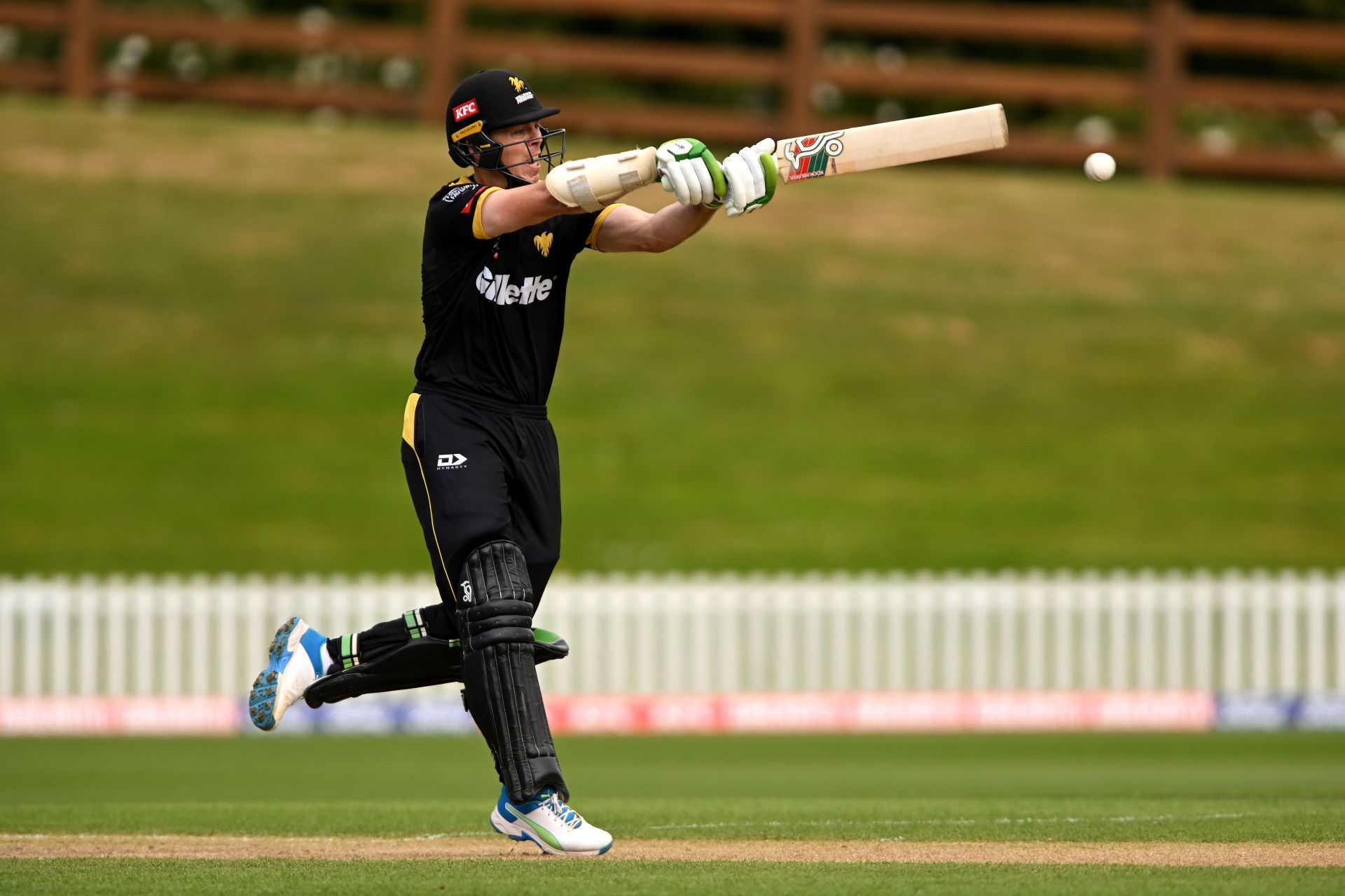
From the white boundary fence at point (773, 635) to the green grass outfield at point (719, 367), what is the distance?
232 centimetres

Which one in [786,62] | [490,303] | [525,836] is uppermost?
[786,62]

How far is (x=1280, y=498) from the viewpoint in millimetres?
16891

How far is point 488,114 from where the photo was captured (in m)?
5.06

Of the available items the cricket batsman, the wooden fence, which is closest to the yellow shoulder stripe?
the cricket batsman

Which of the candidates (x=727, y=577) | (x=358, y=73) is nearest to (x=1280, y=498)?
(x=727, y=577)

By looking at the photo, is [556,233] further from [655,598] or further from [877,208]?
[877,208]

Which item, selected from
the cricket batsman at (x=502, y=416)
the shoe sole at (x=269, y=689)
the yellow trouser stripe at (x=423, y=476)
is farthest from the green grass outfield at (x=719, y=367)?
the yellow trouser stripe at (x=423, y=476)

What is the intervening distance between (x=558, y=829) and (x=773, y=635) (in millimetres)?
8293

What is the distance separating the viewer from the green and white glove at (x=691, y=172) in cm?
473

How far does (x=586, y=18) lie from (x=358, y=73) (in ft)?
14.2

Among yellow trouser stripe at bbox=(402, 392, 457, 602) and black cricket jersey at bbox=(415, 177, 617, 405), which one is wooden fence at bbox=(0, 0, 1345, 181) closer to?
black cricket jersey at bbox=(415, 177, 617, 405)

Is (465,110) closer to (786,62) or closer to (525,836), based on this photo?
(525,836)

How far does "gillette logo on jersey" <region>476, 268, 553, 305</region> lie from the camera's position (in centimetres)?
500

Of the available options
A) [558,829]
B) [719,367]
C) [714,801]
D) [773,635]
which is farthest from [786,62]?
[558,829]
